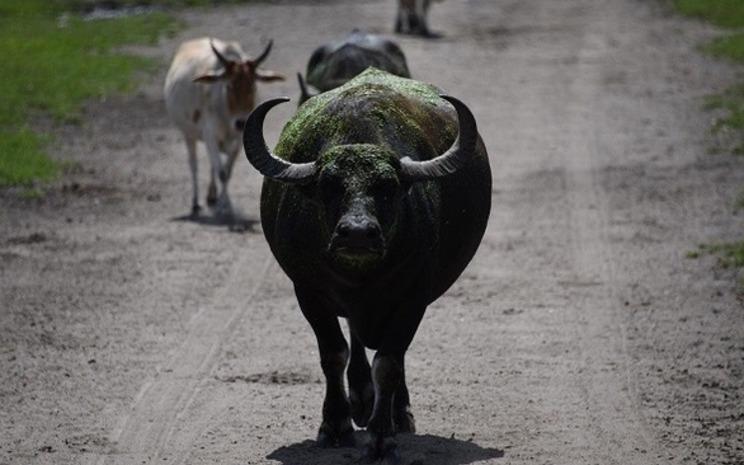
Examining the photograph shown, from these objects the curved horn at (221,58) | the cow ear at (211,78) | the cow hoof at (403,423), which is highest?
the cow hoof at (403,423)

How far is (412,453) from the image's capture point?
9602 millimetres

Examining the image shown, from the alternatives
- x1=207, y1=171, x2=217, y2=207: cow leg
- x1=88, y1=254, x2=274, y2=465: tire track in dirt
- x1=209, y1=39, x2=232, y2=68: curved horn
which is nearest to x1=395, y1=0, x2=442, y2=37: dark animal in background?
x1=207, y1=171, x2=217, y2=207: cow leg

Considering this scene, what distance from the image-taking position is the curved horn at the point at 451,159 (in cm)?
910

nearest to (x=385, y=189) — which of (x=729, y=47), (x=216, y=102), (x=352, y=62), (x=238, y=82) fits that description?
(x=352, y=62)

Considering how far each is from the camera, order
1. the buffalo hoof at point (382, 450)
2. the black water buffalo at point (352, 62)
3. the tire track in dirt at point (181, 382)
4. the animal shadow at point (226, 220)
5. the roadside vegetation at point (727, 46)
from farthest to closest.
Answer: the roadside vegetation at point (727, 46)
the animal shadow at point (226, 220)
the black water buffalo at point (352, 62)
the tire track in dirt at point (181, 382)
the buffalo hoof at point (382, 450)

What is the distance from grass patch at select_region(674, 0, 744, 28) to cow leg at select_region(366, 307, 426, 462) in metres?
23.3

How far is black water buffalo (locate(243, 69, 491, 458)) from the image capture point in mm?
8922

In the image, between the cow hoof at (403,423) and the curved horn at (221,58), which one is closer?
the cow hoof at (403,423)

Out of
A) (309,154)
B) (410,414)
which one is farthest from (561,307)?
(309,154)

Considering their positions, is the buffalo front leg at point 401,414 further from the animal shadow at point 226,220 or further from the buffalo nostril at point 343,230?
the animal shadow at point 226,220

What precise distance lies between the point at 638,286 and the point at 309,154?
5.35m

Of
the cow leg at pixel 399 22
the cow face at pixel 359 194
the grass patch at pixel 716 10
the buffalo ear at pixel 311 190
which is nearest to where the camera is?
the cow face at pixel 359 194

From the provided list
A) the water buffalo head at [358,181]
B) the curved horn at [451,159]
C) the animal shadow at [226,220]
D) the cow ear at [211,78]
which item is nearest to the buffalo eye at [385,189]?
the water buffalo head at [358,181]

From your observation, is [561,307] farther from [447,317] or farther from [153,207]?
[153,207]
